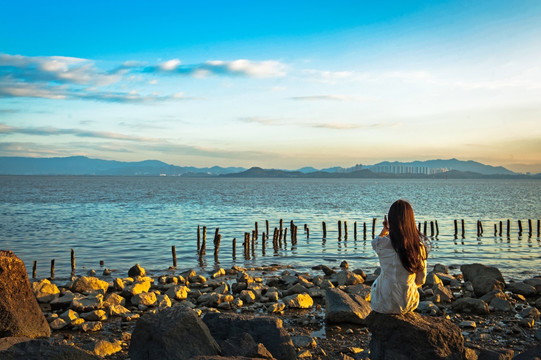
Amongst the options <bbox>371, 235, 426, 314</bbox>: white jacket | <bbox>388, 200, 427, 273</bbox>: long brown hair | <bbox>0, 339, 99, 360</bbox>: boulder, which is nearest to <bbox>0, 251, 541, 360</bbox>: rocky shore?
<bbox>0, 339, 99, 360</bbox>: boulder

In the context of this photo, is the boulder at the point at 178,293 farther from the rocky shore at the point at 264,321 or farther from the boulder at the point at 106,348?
the boulder at the point at 106,348

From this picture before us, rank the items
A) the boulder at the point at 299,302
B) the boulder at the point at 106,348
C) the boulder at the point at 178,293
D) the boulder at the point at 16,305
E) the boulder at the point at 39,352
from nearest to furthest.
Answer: the boulder at the point at 39,352
the boulder at the point at 16,305
the boulder at the point at 106,348
the boulder at the point at 299,302
the boulder at the point at 178,293

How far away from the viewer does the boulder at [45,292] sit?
49.2ft

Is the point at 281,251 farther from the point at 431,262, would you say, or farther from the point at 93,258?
the point at 93,258

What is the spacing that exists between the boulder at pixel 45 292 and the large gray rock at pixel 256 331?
8209mm

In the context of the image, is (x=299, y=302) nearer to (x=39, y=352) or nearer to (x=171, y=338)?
(x=171, y=338)

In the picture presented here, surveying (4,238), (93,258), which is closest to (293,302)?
(93,258)

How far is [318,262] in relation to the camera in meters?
26.3

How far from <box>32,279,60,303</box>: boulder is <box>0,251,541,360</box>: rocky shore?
0.11 ft

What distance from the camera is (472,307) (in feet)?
44.4

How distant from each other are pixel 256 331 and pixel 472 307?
7679 mm

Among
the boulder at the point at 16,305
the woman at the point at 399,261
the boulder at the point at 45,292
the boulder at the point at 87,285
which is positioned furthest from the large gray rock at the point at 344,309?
the boulder at the point at 45,292

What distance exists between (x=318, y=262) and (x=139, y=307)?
45.9ft

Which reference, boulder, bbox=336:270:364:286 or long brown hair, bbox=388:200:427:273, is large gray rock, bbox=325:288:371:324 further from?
long brown hair, bbox=388:200:427:273
